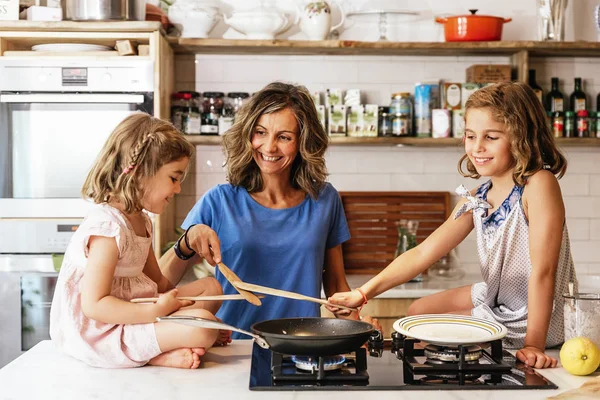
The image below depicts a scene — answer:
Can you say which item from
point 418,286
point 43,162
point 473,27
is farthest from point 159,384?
point 473,27

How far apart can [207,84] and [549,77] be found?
6.39 ft

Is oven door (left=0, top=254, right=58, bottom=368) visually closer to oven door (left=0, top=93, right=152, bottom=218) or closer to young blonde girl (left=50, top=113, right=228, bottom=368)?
oven door (left=0, top=93, right=152, bottom=218)

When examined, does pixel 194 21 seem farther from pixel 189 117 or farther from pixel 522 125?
pixel 522 125

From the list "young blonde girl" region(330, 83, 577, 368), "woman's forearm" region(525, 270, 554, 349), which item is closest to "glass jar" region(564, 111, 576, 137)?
"young blonde girl" region(330, 83, 577, 368)

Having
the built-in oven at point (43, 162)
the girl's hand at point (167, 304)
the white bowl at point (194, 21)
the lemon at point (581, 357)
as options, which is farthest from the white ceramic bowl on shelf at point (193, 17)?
the lemon at point (581, 357)

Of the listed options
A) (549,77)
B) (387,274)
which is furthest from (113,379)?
(549,77)

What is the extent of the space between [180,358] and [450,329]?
2.14 feet

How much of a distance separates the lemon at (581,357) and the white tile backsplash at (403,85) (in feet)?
8.83

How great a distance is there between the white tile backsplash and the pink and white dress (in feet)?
7.87

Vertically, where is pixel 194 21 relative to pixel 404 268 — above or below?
above

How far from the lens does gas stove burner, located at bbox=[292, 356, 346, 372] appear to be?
1.73 metres

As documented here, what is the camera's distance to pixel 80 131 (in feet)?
12.6

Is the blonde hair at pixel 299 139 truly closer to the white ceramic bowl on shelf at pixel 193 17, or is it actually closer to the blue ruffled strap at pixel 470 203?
the blue ruffled strap at pixel 470 203

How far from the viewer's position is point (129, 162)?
79.4 inches
